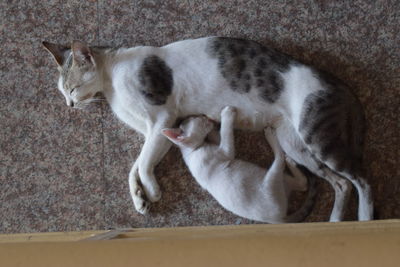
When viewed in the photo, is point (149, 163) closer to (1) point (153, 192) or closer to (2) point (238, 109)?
(1) point (153, 192)

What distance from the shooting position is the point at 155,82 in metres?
1.49

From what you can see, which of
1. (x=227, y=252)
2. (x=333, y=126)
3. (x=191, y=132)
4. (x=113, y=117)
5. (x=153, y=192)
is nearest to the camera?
(x=227, y=252)

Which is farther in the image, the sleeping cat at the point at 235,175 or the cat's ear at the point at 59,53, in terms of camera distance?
the cat's ear at the point at 59,53

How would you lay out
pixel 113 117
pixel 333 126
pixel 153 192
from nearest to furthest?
pixel 333 126
pixel 153 192
pixel 113 117

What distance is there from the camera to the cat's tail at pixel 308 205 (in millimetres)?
1513

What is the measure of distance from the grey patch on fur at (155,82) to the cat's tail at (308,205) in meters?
0.64

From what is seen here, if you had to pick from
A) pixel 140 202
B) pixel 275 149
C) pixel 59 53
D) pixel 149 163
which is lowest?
pixel 140 202

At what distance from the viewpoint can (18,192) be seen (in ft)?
5.63

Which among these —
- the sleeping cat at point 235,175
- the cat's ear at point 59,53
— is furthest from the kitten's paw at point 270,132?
the cat's ear at point 59,53

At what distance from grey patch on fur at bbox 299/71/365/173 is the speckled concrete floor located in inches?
7.3

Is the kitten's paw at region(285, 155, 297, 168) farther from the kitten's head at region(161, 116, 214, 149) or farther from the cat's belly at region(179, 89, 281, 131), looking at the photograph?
the kitten's head at region(161, 116, 214, 149)

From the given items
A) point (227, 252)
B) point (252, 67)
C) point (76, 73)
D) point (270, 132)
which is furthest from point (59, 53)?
point (227, 252)

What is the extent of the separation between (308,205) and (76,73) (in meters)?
1.03

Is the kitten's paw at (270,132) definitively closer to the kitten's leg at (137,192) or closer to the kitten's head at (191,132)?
the kitten's head at (191,132)
